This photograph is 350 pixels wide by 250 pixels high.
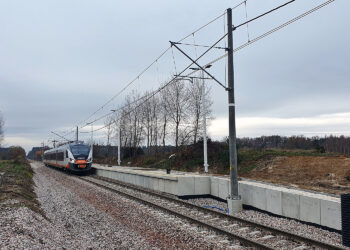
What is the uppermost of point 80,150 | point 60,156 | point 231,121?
point 231,121

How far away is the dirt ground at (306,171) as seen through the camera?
1959cm

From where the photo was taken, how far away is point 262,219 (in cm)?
1083

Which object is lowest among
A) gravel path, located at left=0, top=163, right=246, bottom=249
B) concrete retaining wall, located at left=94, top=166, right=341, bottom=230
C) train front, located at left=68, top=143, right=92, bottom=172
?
gravel path, located at left=0, top=163, right=246, bottom=249

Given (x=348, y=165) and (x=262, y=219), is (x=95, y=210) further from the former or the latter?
(x=348, y=165)

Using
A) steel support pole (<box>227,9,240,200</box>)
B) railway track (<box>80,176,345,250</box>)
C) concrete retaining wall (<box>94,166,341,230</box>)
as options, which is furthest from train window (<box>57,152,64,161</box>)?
steel support pole (<box>227,9,240,200</box>)

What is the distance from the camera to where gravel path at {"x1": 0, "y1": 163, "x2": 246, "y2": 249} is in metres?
8.20

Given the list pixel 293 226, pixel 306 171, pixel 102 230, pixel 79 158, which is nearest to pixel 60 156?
pixel 79 158

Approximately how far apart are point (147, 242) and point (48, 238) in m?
2.47

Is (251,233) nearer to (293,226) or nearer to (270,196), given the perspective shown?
(293,226)

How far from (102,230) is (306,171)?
56.8ft

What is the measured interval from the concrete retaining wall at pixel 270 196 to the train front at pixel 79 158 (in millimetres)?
14057

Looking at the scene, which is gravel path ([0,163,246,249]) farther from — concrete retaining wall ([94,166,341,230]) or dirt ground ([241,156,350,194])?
dirt ground ([241,156,350,194])

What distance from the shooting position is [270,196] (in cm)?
1152

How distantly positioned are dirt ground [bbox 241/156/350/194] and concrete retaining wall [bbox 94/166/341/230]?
4683 millimetres
